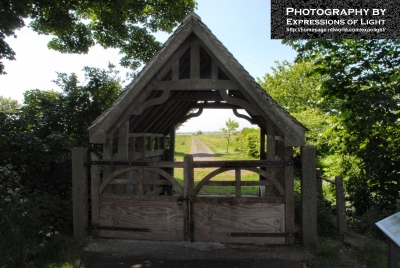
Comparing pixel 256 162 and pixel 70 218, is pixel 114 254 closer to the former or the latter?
pixel 70 218

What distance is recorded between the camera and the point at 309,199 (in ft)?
16.5

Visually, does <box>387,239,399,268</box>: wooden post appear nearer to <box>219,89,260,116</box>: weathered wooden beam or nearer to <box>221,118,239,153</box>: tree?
<box>219,89,260,116</box>: weathered wooden beam

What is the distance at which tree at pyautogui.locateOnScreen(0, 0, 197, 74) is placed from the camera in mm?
11828

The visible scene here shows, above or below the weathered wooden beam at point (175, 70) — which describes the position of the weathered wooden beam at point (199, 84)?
below

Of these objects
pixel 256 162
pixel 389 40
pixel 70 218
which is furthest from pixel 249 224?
pixel 389 40

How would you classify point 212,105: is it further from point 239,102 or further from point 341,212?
point 341,212

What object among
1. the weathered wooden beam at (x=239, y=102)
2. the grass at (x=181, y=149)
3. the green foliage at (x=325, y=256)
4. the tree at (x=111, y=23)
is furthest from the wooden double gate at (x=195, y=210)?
the grass at (x=181, y=149)

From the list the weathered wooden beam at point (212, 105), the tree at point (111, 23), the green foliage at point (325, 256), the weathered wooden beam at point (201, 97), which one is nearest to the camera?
the green foliage at point (325, 256)

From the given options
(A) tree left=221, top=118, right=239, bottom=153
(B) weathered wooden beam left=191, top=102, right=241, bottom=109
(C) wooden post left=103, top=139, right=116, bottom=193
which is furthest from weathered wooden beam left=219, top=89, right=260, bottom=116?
(A) tree left=221, top=118, right=239, bottom=153

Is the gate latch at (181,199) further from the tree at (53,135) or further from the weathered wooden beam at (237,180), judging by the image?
the tree at (53,135)

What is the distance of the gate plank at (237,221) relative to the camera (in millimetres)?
5035

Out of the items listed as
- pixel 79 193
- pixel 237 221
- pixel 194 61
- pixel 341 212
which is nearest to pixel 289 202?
pixel 237 221

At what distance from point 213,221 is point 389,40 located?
5821 mm

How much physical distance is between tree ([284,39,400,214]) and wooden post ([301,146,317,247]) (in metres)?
2.68
